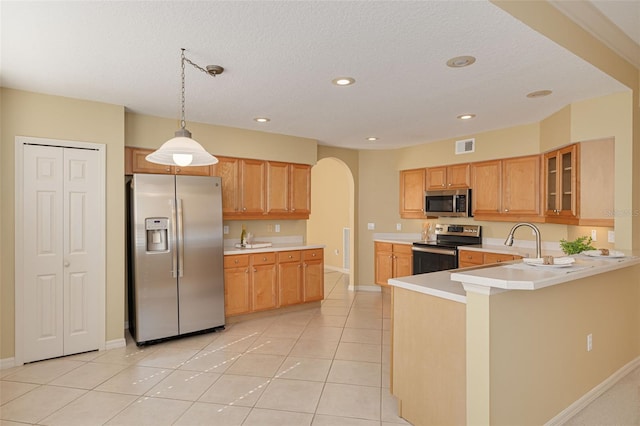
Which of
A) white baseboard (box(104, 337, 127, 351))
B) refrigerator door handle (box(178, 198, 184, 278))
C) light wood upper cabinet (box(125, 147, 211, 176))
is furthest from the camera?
light wood upper cabinet (box(125, 147, 211, 176))

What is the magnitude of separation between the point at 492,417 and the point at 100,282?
3.58 metres

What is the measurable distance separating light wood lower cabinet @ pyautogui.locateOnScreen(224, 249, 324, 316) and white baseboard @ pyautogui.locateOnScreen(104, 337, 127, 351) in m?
1.12

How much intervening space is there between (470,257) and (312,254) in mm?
2124

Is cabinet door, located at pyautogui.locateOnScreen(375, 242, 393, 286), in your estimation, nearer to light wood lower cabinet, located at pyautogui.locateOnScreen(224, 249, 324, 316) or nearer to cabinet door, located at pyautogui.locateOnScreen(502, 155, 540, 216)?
light wood lower cabinet, located at pyautogui.locateOnScreen(224, 249, 324, 316)

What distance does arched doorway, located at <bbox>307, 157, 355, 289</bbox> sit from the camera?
809 centimetres

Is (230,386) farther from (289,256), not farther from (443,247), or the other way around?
(443,247)

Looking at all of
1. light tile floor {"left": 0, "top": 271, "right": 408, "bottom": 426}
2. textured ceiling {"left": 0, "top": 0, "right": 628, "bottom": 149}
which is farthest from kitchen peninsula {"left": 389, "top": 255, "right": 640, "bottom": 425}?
textured ceiling {"left": 0, "top": 0, "right": 628, "bottom": 149}

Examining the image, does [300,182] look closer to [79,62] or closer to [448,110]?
[448,110]

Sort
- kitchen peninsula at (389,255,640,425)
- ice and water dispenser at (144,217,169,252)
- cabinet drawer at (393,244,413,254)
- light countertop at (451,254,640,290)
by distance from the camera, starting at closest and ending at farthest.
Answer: light countertop at (451,254,640,290), kitchen peninsula at (389,255,640,425), ice and water dispenser at (144,217,169,252), cabinet drawer at (393,244,413,254)

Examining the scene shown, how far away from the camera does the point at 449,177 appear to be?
555cm

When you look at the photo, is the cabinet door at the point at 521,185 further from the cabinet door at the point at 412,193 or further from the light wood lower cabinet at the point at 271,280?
the light wood lower cabinet at the point at 271,280

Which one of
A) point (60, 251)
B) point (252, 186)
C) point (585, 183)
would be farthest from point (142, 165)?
point (585, 183)

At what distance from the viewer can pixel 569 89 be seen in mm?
3193

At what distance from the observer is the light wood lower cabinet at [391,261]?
5.75 meters
